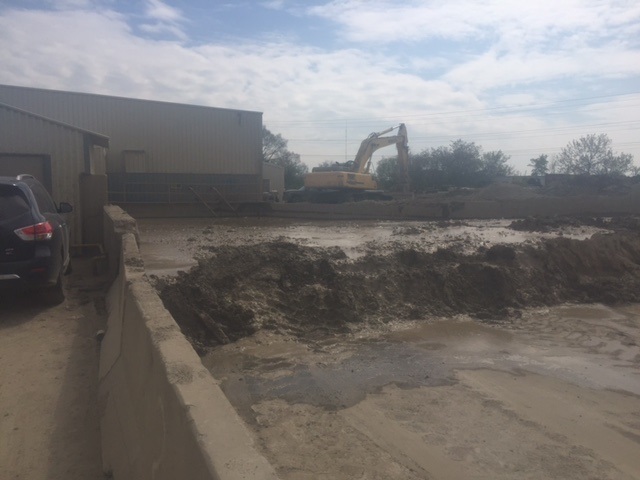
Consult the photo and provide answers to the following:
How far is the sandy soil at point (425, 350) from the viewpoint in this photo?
5.12m

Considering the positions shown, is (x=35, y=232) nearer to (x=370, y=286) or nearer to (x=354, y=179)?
(x=370, y=286)

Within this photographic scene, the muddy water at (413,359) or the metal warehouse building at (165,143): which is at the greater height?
the metal warehouse building at (165,143)

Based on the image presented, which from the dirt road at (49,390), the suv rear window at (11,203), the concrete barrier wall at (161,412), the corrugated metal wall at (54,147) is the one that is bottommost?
the dirt road at (49,390)

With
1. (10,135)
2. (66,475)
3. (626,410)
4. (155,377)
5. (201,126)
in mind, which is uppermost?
(201,126)

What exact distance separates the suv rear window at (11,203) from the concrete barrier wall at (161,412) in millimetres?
2668

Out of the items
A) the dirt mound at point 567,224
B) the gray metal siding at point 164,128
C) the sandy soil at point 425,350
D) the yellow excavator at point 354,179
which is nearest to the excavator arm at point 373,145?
the yellow excavator at point 354,179

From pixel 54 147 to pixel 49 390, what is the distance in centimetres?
1070

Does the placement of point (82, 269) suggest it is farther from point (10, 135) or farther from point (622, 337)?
point (622, 337)

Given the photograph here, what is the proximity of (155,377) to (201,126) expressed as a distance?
28.4 m

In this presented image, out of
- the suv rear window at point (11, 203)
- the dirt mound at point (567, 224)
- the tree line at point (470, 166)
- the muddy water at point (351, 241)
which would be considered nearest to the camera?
the suv rear window at point (11, 203)

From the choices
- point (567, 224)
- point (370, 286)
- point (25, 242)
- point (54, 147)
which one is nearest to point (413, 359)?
point (370, 286)

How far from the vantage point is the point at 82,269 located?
36.5ft

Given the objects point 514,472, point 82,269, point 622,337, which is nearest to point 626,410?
point 514,472

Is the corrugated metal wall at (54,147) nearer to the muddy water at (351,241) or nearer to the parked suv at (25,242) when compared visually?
the muddy water at (351,241)
